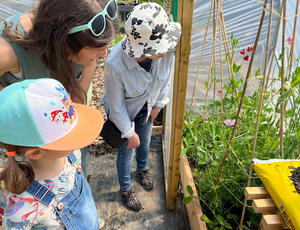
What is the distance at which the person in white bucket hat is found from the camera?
992 millimetres

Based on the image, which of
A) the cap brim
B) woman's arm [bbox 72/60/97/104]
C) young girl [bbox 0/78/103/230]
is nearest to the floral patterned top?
young girl [bbox 0/78/103/230]

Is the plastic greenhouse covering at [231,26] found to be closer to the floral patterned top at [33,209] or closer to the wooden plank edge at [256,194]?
the wooden plank edge at [256,194]

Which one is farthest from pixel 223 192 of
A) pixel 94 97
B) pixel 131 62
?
pixel 94 97

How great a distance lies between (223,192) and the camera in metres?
1.28

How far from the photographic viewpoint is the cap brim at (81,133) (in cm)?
68

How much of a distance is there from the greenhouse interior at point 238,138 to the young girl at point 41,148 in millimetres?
583

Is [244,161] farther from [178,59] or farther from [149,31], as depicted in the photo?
[149,31]

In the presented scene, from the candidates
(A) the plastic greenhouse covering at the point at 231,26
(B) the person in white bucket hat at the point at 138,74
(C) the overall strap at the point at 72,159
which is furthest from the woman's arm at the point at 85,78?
(A) the plastic greenhouse covering at the point at 231,26

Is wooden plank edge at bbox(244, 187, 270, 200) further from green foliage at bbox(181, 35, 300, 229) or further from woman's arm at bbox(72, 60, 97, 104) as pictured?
woman's arm at bbox(72, 60, 97, 104)

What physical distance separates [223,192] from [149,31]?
36.9 inches

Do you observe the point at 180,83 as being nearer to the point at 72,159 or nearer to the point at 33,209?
the point at 72,159

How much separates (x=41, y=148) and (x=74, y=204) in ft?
1.01

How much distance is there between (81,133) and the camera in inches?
29.3

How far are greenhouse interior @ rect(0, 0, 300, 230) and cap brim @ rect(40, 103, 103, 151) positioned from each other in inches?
19.7
